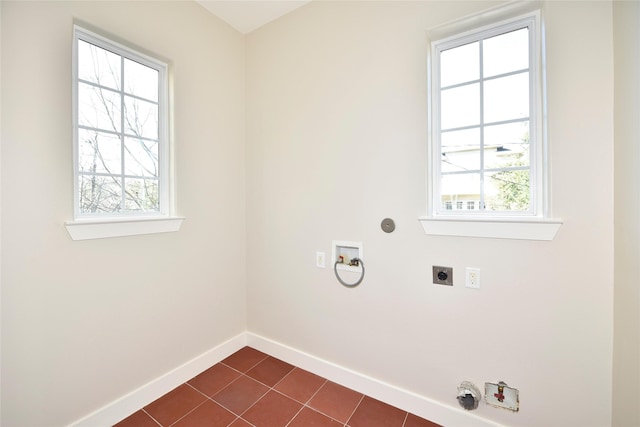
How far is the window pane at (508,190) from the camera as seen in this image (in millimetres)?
1399

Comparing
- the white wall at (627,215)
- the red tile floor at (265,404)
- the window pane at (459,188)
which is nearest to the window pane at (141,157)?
the red tile floor at (265,404)

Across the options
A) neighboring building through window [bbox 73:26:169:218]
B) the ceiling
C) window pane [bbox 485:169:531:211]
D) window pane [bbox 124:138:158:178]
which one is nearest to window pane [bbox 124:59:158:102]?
neighboring building through window [bbox 73:26:169:218]

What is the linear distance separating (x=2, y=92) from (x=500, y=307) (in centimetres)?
253

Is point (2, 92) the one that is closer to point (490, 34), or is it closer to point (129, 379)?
point (129, 379)

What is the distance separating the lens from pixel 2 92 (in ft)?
3.94

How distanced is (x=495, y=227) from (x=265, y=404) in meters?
1.69

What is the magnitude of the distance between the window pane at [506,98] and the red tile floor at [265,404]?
1.74 m

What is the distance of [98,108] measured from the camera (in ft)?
5.14

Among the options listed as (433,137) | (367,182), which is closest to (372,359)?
(367,182)

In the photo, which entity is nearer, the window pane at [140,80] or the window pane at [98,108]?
the window pane at [98,108]

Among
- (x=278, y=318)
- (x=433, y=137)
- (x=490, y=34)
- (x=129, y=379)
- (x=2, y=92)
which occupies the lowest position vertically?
(x=129, y=379)

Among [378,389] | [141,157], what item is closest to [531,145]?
[378,389]

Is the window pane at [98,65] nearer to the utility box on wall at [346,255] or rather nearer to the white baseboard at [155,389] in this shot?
the utility box on wall at [346,255]

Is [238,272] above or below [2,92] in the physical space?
below
